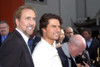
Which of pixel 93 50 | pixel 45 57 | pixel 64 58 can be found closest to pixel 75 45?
pixel 64 58

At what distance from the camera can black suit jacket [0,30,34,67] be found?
1.18m

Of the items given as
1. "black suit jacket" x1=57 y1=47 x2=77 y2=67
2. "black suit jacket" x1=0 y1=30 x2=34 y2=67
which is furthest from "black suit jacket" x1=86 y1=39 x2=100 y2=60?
"black suit jacket" x1=0 y1=30 x2=34 y2=67

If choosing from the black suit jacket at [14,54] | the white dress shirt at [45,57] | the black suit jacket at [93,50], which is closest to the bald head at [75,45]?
the white dress shirt at [45,57]

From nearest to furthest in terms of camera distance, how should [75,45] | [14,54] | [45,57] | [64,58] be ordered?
[14,54], [45,57], [64,58], [75,45]

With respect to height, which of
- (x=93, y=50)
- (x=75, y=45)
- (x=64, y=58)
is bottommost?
(x=93, y=50)

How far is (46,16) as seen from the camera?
1.61 meters

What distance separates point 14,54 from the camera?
1.19m

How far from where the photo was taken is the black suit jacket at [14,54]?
1180 mm

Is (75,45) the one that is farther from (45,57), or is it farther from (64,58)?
(45,57)

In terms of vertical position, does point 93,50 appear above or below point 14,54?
below

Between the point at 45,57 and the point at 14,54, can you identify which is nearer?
the point at 14,54

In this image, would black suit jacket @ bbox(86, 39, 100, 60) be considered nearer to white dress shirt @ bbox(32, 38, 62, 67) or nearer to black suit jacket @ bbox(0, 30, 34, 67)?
white dress shirt @ bbox(32, 38, 62, 67)

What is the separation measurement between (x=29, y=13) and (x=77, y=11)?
10547 mm

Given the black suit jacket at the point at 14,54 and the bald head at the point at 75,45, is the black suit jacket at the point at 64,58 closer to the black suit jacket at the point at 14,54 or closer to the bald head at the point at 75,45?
the bald head at the point at 75,45
